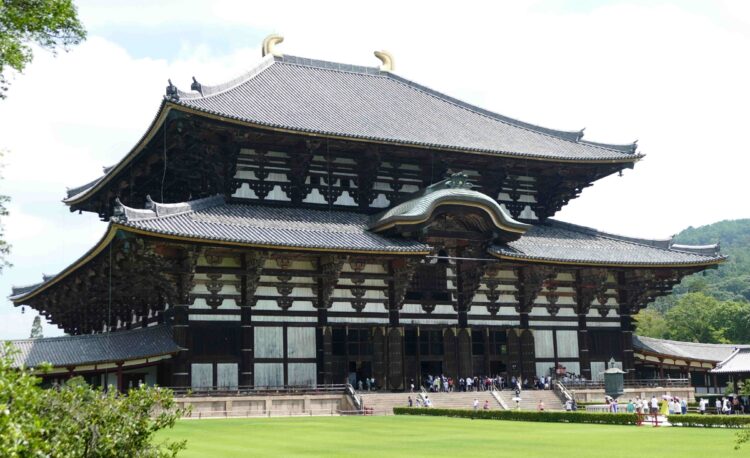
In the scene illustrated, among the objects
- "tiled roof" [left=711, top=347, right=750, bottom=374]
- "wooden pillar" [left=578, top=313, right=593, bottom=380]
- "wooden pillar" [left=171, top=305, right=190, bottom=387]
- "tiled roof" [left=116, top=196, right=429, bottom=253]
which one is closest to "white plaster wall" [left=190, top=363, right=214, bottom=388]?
"wooden pillar" [left=171, top=305, right=190, bottom=387]

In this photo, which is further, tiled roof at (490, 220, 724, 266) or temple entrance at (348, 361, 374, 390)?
tiled roof at (490, 220, 724, 266)

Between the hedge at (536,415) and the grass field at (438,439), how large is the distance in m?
1.46

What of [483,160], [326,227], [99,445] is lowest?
[99,445]

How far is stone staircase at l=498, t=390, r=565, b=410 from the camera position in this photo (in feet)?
144

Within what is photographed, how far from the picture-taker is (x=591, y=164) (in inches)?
2039

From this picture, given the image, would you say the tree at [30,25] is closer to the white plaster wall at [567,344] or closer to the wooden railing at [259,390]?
the wooden railing at [259,390]

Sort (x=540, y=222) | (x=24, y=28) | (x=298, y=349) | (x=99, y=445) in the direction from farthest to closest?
(x=540, y=222), (x=298, y=349), (x=24, y=28), (x=99, y=445)

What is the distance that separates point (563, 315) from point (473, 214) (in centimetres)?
939

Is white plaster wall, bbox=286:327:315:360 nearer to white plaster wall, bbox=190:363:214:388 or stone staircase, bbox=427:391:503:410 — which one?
white plaster wall, bbox=190:363:214:388

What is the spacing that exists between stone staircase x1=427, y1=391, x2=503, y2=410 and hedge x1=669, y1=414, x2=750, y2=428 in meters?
10.4

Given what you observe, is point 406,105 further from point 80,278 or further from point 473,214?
point 80,278

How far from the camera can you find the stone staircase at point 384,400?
133ft

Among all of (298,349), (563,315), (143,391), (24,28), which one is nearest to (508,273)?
(563,315)

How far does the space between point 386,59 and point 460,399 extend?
85.9 ft
